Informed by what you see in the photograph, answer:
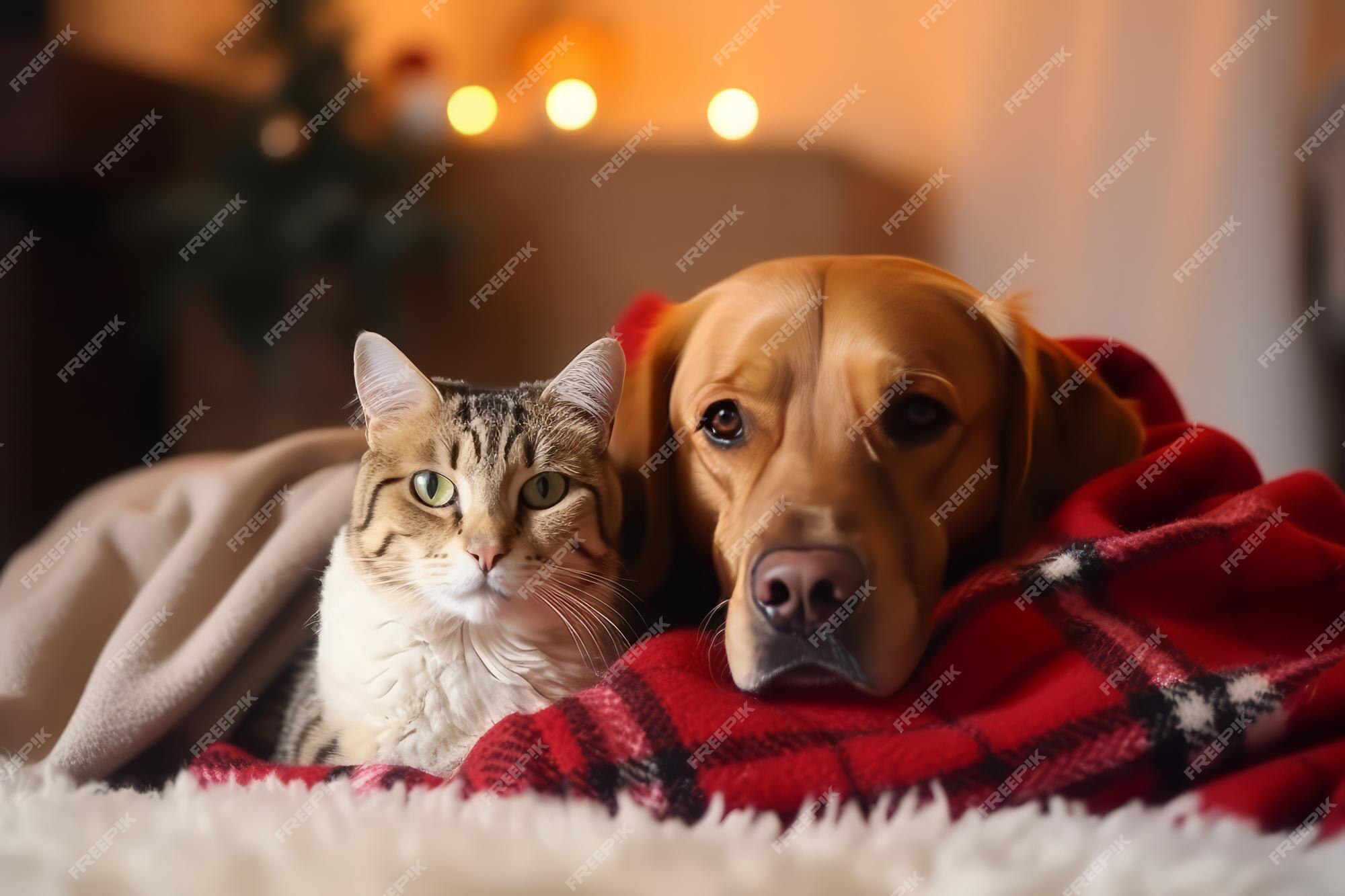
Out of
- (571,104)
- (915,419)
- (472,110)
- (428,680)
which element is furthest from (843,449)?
(472,110)

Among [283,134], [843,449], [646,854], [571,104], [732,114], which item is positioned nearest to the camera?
[646,854]

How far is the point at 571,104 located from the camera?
1.62 metres

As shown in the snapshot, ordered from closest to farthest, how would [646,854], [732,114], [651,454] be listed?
[646,854]
[651,454]
[732,114]

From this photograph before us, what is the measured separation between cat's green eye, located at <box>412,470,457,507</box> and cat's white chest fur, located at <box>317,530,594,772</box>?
94 millimetres

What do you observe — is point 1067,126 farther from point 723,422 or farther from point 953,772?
point 953,772

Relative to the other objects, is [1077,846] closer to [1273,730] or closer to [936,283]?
[1273,730]

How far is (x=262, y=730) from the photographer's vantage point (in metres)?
1.12

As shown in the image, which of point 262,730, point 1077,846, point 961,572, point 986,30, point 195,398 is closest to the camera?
point 1077,846

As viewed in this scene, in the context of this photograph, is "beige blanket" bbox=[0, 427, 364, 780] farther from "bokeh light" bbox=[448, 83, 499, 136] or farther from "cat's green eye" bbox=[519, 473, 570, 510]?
"bokeh light" bbox=[448, 83, 499, 136]

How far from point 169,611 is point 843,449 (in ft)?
2.57

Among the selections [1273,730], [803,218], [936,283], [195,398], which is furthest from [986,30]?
[195,398]

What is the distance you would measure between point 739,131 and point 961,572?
84cm


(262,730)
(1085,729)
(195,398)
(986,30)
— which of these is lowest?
(195,398)

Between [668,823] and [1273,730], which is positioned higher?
[1273,730]
